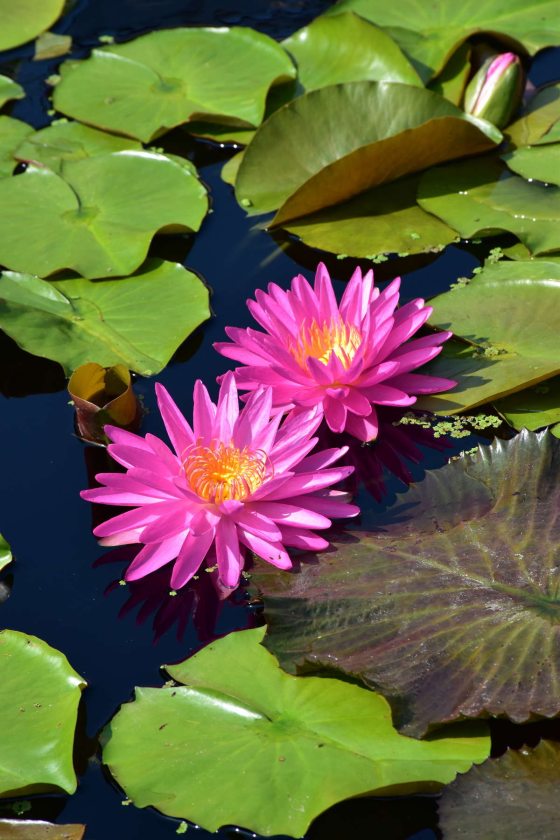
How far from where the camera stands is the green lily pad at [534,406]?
2475mm

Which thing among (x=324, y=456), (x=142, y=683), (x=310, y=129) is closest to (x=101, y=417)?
(x=324, y=456)

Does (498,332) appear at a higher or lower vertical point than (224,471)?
higher

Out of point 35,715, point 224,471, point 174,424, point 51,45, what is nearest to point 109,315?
point 174,424

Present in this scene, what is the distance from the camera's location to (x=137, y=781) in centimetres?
180

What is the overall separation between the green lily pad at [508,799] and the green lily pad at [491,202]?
5.27 ft

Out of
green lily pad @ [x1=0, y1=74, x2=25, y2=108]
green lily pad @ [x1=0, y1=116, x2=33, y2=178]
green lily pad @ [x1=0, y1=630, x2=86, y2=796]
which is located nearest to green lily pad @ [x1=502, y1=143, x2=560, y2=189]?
green lily pad @ [x1=0, y1=116, x2=33, y2=178]

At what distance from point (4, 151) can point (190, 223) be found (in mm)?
889

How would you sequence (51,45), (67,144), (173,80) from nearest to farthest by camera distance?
(67,144), (173,80), (51,45)

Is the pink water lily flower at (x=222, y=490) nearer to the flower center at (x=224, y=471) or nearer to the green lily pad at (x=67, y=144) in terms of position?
the flower center at (x=224, y=471)

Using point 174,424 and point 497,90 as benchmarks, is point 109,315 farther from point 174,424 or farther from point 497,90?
point 497,90

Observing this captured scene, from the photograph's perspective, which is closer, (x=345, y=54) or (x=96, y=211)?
(x=96, y=211)

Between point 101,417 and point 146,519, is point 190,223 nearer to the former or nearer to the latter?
point 101,417

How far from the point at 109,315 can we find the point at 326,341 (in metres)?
0.70

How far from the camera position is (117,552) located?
234 centimetres
